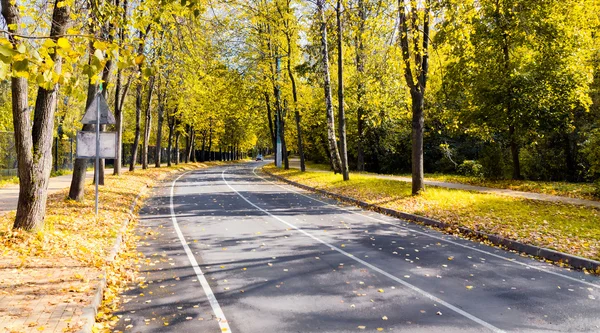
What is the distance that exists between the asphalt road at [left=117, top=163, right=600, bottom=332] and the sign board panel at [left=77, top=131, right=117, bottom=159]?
2.09 metres

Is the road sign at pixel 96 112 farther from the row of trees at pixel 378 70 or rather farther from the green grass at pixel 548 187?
the green grass at pixel 548 187

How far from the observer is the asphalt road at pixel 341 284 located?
490 centimetres

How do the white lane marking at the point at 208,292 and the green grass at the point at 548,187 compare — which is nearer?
the white lane marking at the point at 208,292

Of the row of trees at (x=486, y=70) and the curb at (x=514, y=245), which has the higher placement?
the row of trees at (x=486, y=70)

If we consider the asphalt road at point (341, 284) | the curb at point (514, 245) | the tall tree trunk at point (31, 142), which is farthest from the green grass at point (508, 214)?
the tall tree trunk at point (31, 142)

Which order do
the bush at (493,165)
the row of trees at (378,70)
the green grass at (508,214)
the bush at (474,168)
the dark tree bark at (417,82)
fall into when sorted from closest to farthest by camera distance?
the row of trees at (378,70) < the green grass at (508,214) < the dark tree bark at (417,82) < the bush at (493,165) < the bush at (474,168)

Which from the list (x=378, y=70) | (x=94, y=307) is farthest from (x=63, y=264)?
(x=378, y=70)

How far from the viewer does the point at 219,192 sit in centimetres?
1889

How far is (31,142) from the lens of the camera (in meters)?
8.04

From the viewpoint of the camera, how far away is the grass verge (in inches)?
198

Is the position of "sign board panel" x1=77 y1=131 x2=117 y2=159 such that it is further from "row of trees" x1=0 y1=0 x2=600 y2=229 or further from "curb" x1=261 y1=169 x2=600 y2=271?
"curb" x1=261 y1=169 x2=600 y2=271

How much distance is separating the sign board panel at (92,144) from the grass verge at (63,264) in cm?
156

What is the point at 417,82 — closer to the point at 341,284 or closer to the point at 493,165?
the point at 493,165

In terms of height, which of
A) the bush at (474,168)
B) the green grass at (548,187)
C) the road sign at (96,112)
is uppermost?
the road sign at (96,112)
